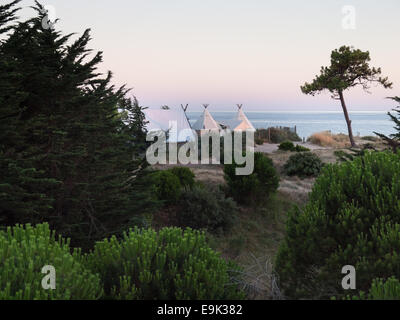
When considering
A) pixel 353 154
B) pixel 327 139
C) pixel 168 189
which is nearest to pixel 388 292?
pixel 353 154

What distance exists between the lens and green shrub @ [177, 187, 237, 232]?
396 inches

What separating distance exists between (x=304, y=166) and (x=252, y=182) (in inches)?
276

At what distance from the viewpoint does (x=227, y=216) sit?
10555 millimetres

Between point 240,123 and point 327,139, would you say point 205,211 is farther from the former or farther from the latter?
point 327,139

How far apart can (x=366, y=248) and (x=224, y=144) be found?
58.5ft

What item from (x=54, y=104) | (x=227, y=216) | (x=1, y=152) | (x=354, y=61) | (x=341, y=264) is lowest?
(x=227, y=216)

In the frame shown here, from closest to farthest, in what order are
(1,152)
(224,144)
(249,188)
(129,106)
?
(1,152) < (129,106) < (249,188) < (224,144)

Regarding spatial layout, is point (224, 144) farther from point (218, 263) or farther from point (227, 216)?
point (218, 263)

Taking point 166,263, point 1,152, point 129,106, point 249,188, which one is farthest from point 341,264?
point 249,188

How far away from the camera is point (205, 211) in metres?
10.3

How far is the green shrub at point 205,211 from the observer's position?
10.1 metres

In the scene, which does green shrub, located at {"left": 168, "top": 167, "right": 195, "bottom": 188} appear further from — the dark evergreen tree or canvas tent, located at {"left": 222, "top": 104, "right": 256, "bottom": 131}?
canvas tent, located at {"left": 222, "top": 104, "right": 256, "bottom": 131}

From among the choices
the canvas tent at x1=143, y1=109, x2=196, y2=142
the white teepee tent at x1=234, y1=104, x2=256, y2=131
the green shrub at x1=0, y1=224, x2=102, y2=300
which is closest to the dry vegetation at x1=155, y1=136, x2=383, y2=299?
the green shrub at x1=0, y1=224, x2=102, y2=300

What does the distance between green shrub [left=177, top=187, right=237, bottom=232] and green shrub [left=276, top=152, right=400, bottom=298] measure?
6.25 m
